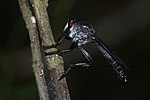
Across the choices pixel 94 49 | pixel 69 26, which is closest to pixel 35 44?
pixel 69 26

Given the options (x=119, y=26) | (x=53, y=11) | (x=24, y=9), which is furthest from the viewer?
(x=119, y=26)

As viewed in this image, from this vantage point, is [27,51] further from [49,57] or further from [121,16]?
[49,57]

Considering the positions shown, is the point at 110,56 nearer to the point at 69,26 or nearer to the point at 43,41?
the point at 69,26

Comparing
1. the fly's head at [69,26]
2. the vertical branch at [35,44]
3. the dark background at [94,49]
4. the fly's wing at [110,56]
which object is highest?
the dark background at [94,49]

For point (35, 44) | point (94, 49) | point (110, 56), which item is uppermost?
point (94, 49)

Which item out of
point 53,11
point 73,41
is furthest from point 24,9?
point 53,11

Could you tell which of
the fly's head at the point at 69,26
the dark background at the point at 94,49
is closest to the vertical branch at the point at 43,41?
the fly's head at the point at 69,26

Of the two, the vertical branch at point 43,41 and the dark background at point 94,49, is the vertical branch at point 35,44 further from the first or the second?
the dark background at point 94,49

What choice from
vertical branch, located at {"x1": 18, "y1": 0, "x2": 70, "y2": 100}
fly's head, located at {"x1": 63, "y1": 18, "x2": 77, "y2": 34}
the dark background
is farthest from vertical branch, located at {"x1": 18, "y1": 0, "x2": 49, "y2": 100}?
the dark background

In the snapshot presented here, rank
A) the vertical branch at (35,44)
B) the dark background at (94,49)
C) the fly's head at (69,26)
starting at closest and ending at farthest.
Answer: the vertical branch at (35,44) < the fly's head at (69,26) < the dark background at (94,49)
